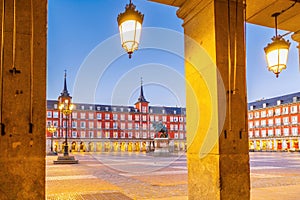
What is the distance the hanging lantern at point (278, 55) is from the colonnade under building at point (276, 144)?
6343cm

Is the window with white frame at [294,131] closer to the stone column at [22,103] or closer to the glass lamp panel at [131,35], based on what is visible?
the glass lamp panel at [131,35]

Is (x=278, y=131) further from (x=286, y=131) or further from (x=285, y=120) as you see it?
(x=285, y=120)

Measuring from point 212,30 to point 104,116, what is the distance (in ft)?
242

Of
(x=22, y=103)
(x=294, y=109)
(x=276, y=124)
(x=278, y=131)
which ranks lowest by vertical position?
(x=278, y=131)

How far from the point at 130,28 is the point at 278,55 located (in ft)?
10.0

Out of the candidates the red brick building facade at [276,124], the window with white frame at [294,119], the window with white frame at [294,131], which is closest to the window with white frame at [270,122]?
the red brick building facade at [276,124]

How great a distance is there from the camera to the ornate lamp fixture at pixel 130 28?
3883mm

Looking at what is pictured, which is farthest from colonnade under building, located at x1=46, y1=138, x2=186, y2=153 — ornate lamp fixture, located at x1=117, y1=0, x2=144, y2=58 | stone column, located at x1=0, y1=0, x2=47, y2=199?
stone column, located at x1=0, y1=0, x2=47, y2=199

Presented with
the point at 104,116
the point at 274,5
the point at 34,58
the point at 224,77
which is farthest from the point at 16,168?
the point at 104,116

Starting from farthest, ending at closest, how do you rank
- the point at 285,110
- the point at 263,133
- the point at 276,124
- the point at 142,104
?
1. the point at 142,104
2. the point at 263,133
3. the point at 276,124
4. the point at 285,110

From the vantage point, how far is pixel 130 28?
393 centimetres

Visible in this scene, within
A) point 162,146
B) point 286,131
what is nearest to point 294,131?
point 286,131

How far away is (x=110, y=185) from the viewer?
33.1ft

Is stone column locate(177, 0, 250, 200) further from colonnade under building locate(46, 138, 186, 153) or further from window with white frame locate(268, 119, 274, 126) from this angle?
window with white frame locate(268, 119, 274, 126)
